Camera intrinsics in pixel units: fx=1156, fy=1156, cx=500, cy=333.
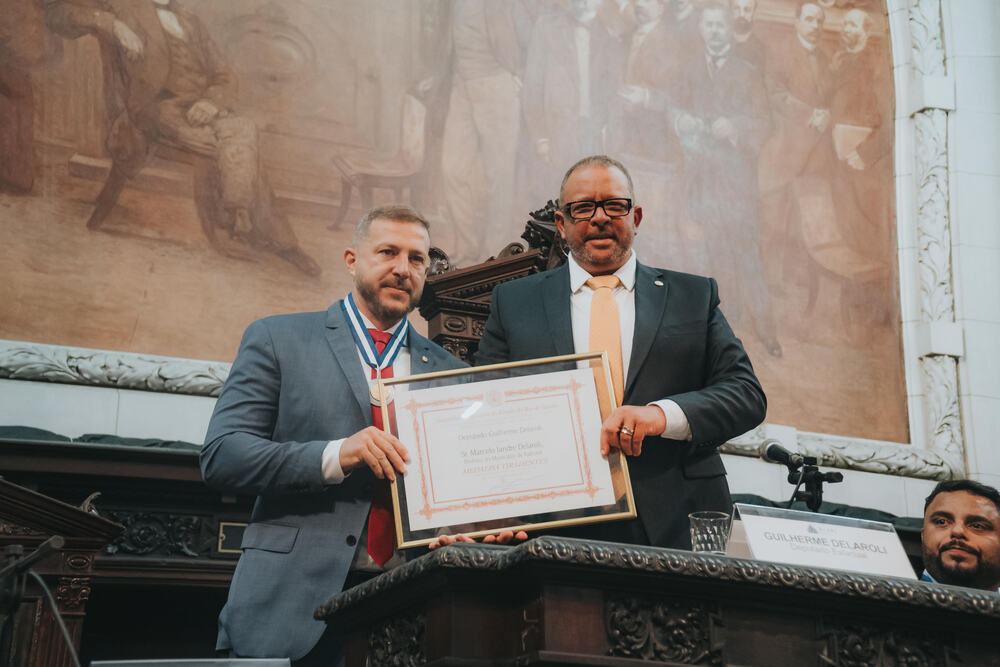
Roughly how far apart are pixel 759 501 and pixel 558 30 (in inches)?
126

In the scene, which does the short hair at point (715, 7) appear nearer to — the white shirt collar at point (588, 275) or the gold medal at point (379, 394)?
the white shirt collar at point (588, 275)

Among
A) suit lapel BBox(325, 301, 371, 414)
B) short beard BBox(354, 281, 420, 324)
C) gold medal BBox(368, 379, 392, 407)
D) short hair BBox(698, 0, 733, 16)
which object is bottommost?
gold medal BBox(368, 379, 392, 407)

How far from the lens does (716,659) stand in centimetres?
183

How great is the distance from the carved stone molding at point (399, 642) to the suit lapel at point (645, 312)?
81 centimetres

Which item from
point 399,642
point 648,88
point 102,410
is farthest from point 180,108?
point 399,642

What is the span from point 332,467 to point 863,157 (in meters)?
6.45

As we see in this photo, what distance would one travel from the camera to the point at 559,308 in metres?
2.69

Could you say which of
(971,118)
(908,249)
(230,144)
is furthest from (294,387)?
(971,118)

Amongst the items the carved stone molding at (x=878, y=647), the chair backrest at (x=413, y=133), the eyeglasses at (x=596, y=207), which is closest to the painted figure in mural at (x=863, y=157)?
the chair backrest at (x=413, y=133)

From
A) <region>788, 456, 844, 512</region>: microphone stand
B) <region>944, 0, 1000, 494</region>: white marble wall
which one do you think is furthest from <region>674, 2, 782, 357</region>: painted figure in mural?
<region>788, 456, 844, 512</region>: microphone stand

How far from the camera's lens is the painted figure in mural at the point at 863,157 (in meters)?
7.84

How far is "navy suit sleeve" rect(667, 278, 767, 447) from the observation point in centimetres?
246

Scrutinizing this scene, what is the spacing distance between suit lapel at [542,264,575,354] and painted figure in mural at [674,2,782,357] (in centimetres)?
475

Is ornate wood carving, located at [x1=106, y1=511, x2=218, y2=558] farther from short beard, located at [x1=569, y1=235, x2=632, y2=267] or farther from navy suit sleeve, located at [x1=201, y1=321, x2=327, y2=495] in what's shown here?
short beard, located at [x1=569, y1=235, x2=632, y2=267]
